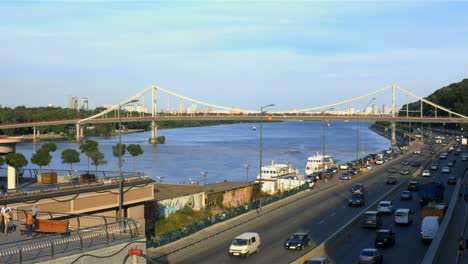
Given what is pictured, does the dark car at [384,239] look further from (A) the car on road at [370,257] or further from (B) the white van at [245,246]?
(B) the white van at [245,246]

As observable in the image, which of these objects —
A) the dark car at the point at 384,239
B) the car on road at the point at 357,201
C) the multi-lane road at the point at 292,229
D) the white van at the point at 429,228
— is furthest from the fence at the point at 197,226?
the white van at the point at 429,228

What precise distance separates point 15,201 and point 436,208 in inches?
736

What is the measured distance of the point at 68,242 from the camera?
10758 mm

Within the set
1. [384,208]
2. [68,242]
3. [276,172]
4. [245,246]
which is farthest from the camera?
[276,172]

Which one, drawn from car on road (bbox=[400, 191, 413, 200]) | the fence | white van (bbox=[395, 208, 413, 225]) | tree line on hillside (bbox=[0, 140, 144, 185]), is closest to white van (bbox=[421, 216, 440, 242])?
white van (bbox=[395, 208, 413, 225])

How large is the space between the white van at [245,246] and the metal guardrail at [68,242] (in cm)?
Result: 859

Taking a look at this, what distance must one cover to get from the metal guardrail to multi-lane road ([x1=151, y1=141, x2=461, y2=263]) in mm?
7234

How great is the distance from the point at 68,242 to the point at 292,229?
16.4m

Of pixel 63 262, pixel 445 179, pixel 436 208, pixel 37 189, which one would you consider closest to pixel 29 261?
pixel 63 262

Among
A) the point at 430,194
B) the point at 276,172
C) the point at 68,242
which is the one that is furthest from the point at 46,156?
the point at 276,172

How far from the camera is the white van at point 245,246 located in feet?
66.6

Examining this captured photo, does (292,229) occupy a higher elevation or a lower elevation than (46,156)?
lower

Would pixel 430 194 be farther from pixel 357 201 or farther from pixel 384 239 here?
pixel 384 239

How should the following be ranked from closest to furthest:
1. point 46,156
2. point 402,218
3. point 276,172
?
point 402,218, point 46,156, point 276,172
